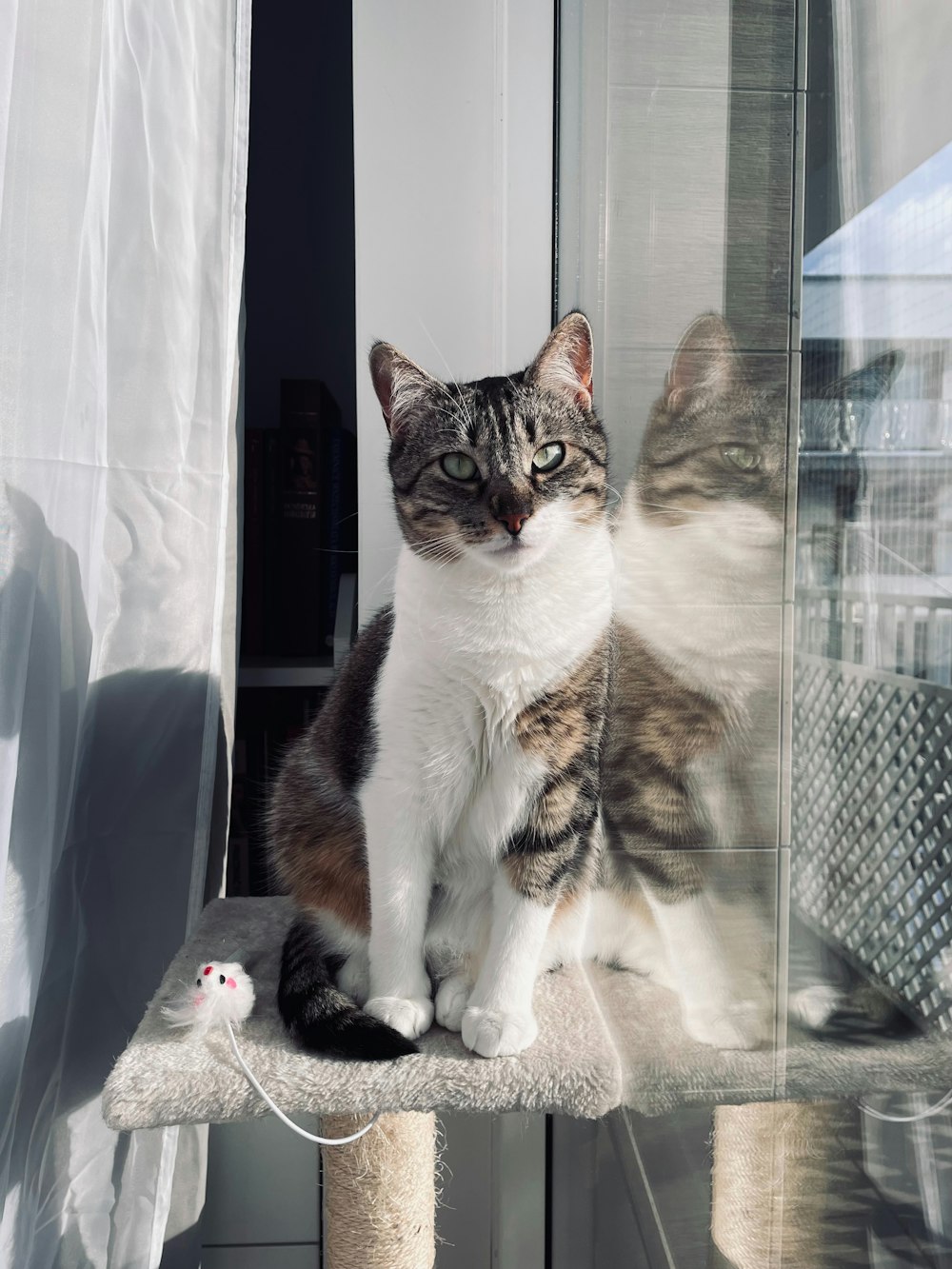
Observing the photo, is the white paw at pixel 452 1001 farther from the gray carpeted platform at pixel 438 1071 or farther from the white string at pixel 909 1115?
the white string at pixel 909 1115

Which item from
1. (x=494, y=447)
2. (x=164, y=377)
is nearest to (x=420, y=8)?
(x=164, y=377)

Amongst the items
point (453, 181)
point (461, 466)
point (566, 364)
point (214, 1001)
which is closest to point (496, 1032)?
point (214, 1001)

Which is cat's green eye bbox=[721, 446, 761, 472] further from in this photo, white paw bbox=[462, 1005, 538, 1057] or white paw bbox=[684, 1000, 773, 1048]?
white paw bbox=[462, 1005, 538, 1057]

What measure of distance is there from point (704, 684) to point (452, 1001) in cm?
49

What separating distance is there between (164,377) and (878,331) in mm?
927

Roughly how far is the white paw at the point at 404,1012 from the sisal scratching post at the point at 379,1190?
203 millimetres

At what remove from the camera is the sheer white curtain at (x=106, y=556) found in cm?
70

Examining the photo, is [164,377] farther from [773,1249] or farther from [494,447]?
[773,1249]

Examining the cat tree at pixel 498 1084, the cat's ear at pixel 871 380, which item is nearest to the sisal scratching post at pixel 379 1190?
the cat tree at pixel 498 1084

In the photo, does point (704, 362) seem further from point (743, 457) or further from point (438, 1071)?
point (438, 1071)

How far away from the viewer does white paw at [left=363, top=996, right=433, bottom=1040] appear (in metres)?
0.80

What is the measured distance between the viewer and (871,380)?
25 centimetres

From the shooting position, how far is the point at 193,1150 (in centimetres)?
118

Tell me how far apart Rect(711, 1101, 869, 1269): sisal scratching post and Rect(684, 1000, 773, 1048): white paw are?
3 centimetres
